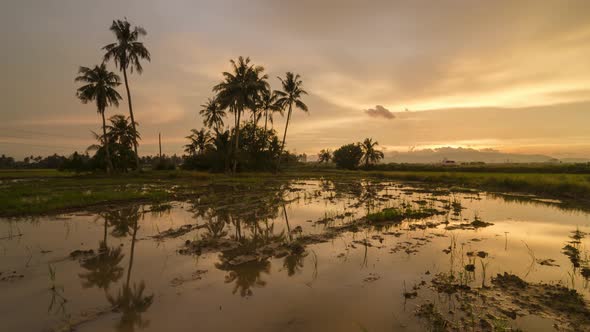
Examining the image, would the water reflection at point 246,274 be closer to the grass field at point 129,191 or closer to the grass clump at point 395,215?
the grass clump at point 395,215

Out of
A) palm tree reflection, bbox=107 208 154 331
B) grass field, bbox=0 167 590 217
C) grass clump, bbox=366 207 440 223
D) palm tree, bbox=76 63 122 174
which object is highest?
palm tree, bbox=76 63 122 174

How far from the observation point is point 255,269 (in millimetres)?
6492

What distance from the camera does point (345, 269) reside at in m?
6.48

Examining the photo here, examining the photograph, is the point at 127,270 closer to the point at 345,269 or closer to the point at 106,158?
the point at 345,269

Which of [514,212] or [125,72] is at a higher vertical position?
[125,72]

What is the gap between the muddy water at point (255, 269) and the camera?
4.41m

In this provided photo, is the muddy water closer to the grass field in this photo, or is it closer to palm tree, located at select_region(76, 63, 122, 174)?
the grass field

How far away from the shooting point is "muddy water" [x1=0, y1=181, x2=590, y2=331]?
441cm

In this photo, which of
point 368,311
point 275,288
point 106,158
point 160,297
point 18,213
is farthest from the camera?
point 106,158

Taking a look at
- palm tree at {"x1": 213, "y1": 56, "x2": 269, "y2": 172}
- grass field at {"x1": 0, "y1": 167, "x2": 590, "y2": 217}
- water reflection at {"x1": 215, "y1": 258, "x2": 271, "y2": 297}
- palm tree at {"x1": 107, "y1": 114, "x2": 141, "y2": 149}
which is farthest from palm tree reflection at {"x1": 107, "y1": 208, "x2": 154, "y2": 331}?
palm tree at {"x1": 107, "y1": 114, "x2": 141, "y2": 149}

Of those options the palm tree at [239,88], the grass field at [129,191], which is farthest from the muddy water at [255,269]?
the palm tree at [239,88]

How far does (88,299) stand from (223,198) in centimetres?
1265

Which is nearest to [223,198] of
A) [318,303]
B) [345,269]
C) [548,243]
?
[345,269]

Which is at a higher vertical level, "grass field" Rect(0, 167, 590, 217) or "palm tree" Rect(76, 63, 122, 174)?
"palm tree" Rect(76, 63, 122, 174)
